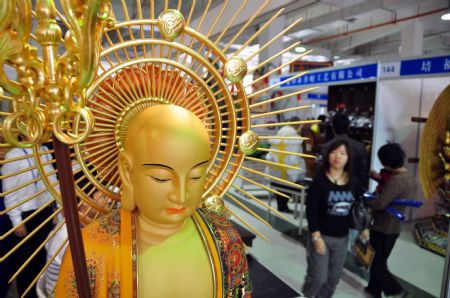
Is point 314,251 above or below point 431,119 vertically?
below

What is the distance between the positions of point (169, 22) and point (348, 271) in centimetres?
268

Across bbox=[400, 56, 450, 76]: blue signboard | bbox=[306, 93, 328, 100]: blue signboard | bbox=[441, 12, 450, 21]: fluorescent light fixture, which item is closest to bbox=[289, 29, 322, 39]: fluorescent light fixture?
bbox=[306, 93, 328, 100]: blue signboard

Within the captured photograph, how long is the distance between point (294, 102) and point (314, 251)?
4.40 meters

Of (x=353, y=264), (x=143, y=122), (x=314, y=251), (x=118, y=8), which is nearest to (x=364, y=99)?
(x=353, y=264)

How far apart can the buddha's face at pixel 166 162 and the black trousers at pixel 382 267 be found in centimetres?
188

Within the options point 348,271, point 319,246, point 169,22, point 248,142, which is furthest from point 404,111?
point 169,22

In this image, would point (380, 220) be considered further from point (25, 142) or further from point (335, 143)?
point (25, 142)

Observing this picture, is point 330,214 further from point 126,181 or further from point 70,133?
point 70,133

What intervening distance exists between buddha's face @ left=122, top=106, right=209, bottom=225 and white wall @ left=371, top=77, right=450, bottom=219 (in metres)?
3.37

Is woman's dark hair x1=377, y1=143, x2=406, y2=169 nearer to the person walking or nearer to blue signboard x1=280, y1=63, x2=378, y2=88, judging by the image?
the person walking

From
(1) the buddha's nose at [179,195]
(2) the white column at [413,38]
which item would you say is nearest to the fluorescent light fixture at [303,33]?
(2) the white column at [413,38]

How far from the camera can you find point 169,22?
0.80 metres

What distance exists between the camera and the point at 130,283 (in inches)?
31.0

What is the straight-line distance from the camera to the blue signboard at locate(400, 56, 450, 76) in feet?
9.40
